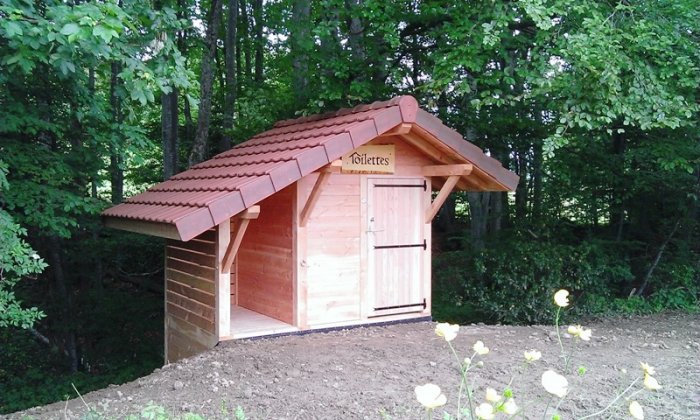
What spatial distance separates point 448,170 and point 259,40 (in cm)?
1029

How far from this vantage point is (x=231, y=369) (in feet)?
17.1

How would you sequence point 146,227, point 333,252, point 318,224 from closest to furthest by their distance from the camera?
point 146,227 → point 318,224 → point 333,252

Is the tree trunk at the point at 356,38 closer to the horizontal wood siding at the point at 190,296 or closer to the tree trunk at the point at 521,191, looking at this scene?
the tree trunk at the point at 521,191

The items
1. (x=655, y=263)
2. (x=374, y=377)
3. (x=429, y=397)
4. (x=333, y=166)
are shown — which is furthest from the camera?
(x=655, y=263)

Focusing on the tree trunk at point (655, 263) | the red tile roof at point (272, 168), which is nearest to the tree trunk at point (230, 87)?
the red tile roof at point (272, 168)

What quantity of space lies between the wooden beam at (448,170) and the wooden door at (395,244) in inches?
6.1

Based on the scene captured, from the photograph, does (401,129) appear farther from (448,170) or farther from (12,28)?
(12,28)

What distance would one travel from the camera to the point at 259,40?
618 inches

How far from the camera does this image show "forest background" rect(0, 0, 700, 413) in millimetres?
5797

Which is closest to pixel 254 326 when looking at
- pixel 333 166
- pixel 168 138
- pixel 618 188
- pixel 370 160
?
pixel 333 166

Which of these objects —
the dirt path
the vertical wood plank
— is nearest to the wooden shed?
the vertical wood plank

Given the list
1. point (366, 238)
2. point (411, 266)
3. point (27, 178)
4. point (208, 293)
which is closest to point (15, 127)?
point (27, 178)

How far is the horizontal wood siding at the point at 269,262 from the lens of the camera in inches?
259

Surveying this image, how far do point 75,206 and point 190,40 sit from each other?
5.59 m
